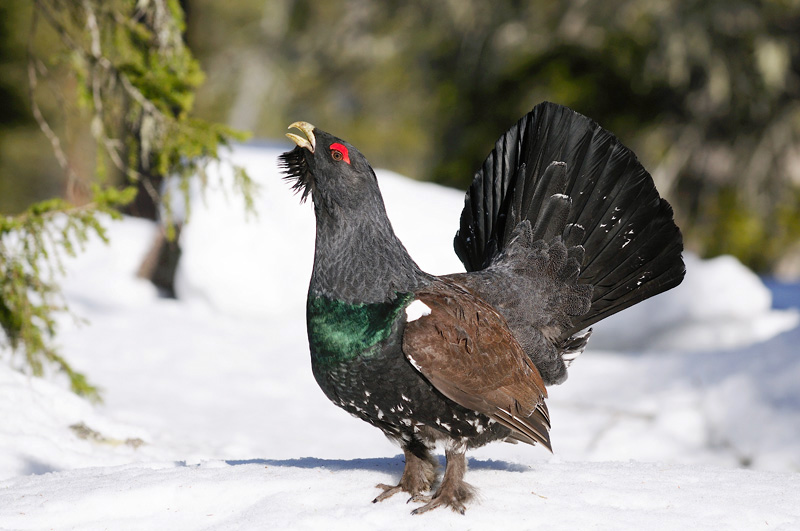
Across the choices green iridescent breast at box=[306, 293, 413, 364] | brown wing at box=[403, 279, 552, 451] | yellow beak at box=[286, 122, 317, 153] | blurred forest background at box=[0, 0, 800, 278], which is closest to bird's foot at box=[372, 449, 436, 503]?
brown wing at box=[403, 279, 552, 451]

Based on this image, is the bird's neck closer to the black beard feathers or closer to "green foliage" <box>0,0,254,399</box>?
the black beard feathers

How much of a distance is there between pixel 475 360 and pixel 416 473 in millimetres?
635

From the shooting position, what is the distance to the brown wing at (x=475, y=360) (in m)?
3.24

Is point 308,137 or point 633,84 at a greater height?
point 633,84

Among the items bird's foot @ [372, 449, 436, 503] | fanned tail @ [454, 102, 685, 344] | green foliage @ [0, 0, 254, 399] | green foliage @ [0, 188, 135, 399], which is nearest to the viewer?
bird's foot @ [372, 449, 436, 503]

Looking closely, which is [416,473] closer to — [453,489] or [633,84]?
[453,489]

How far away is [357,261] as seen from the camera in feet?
11.1

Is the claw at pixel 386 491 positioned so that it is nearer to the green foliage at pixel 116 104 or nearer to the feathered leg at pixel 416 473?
the feathered leg at pixel 416 473

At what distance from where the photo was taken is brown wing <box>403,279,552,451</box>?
3.24 m

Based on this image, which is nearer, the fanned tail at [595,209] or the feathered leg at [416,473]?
the feathered leg at [416,473]

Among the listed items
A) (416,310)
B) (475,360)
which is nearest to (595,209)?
(475,360)

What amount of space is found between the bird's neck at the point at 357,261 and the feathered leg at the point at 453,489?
776mm

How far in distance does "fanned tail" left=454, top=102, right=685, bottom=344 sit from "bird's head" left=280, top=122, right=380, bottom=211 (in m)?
1.23

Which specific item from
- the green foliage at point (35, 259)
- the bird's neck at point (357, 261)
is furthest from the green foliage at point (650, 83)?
the bird's neck at point (357, 261)
